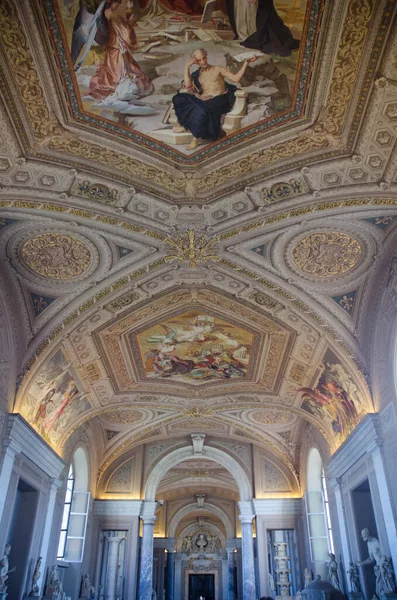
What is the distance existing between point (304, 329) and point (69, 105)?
297 inches

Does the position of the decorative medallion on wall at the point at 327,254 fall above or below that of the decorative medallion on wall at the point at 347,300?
above

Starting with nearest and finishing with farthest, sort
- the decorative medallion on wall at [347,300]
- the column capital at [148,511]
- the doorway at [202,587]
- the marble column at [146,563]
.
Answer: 1. the decorative medallion on wall at [347,300]
2. the marble column at [146,563]
3. the column capital at [148,511]
4. the doorway at [202,587]

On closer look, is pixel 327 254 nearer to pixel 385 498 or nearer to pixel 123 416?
pixel 385 498

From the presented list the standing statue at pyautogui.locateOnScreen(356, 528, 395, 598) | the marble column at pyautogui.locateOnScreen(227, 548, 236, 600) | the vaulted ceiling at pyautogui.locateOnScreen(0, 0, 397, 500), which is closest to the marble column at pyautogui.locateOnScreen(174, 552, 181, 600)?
the marble column at pyautogui.locateOnScreen(227, 548, 236, 600)

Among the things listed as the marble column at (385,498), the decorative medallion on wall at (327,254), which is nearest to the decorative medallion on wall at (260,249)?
the decorative medallion on wall at (327,254)

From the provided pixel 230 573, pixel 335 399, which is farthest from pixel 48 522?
pixel 230 573

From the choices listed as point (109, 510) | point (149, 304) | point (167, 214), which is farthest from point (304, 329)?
point (109, 510)

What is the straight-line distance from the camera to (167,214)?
9.48 m

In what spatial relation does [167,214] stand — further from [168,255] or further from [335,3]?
[335,3]

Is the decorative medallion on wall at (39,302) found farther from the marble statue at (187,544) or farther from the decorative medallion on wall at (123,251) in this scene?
the marble statue at (187,544)

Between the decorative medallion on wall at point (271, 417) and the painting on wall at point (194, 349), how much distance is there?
304cm

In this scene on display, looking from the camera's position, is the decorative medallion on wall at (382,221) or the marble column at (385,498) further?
the marble column at (385,498)

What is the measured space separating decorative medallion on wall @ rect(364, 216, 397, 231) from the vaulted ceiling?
0.03 metres

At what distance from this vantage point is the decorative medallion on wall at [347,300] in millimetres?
11000
